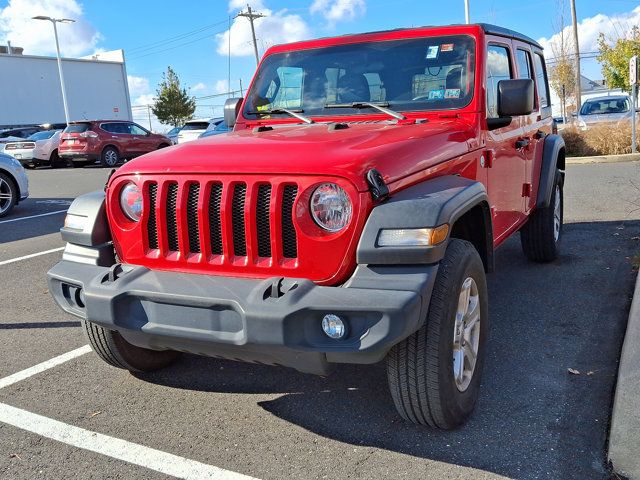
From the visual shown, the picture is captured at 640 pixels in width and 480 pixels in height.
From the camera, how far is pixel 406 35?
4.14 m

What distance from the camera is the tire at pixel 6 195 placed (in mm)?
10383

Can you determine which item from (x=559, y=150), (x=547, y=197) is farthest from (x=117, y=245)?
(x=559, y=150)

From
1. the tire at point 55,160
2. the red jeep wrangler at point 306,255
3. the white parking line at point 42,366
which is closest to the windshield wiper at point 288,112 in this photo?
the red jeep wrangler at point 306,255

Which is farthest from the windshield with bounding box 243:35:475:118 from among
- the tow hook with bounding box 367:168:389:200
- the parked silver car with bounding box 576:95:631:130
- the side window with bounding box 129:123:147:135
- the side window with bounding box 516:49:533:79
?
the side window with bounding box 129:123:147:135

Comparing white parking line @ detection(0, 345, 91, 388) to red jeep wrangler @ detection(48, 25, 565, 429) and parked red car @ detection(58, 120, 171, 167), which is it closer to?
red jeep wrangler @ detection(48, 25, 565, 429)

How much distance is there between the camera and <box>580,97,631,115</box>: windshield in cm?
1894

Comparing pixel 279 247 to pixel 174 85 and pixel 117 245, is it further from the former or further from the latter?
pixel 174 85

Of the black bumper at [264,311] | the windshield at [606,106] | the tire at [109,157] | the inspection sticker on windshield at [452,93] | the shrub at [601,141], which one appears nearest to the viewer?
the black bumper at [264,311]

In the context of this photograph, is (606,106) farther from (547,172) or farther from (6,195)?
(6,195)

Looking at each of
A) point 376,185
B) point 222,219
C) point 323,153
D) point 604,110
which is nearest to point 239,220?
point 222,219

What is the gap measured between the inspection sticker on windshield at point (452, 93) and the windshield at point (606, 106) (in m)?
16.9

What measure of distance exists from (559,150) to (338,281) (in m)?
3.68

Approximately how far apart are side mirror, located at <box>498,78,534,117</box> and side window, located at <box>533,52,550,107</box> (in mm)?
1912

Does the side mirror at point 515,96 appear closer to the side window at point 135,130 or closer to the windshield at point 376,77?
the windshield at point 376,77
